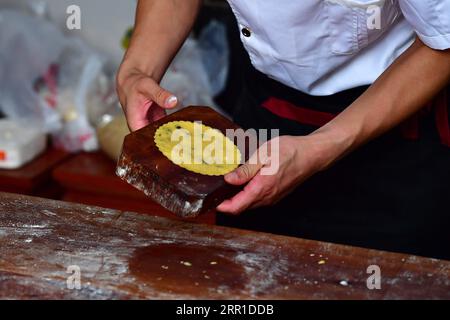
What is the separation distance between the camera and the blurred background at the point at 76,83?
319 cm

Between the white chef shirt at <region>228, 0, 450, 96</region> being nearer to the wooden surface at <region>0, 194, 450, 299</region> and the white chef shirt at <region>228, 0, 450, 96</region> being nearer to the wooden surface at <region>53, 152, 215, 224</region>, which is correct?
the wooden surface at <region>0, 194, 450, 299</region>

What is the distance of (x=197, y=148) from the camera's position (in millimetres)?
1789

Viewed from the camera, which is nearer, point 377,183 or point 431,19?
point 431,19

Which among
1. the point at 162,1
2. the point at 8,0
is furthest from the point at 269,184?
the point at 8,0

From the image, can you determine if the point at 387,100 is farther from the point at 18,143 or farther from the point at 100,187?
the point at 18,143

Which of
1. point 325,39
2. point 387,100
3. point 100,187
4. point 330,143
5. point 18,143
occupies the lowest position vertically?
point 100,187

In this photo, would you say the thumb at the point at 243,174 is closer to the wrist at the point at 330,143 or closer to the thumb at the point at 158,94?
the wrist at the point at 330,143

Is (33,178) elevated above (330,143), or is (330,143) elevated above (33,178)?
(330,143)

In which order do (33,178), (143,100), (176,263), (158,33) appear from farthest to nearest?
1. (33,178)
2. (158,33)
3. (143,100)
4. (176,263)

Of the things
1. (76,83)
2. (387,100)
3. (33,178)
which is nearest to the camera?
(387,100)

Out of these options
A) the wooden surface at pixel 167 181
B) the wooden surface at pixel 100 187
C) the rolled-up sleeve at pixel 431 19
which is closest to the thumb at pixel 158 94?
the wooden surface at pixel 167 181

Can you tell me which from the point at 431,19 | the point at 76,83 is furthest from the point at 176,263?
the point at 76,83

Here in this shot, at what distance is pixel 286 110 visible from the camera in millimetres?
1998

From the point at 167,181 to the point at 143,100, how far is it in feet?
1.19
